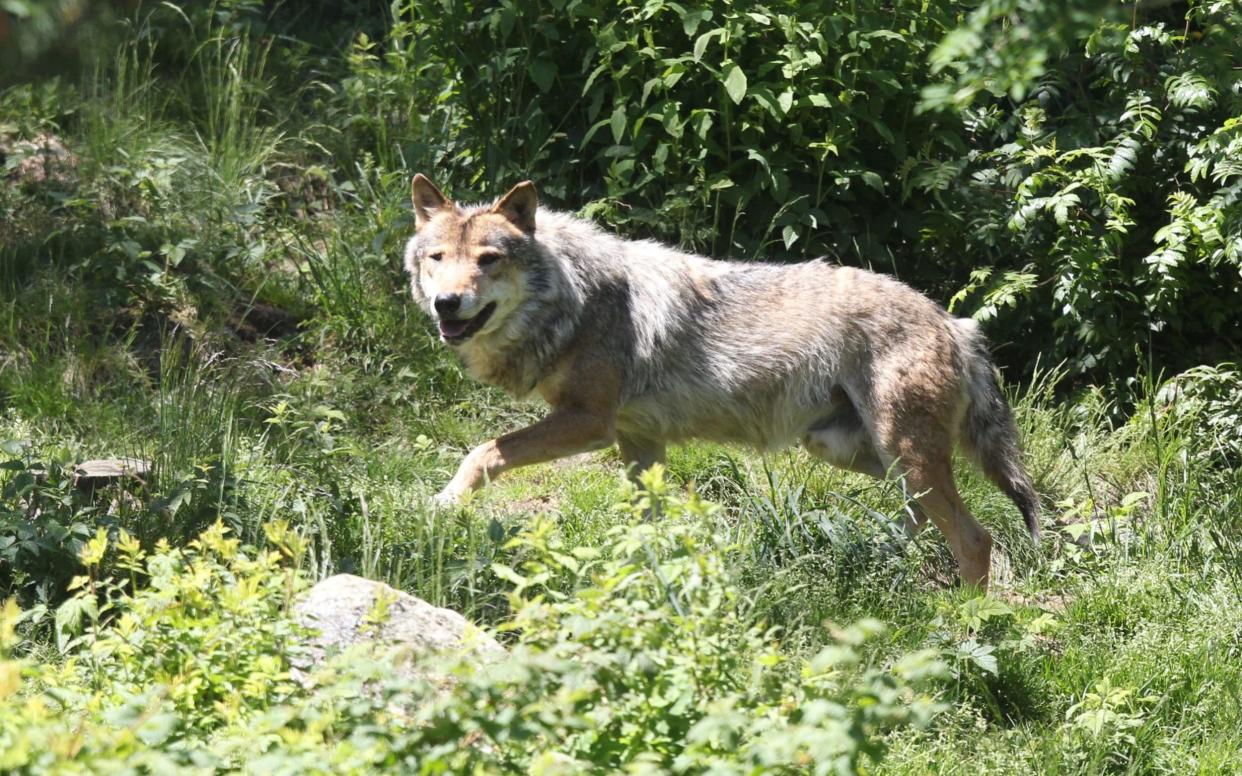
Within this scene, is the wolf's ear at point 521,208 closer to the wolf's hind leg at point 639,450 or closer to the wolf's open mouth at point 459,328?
the wolf's open mouth at point 459,328

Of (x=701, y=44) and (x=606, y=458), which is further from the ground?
(x=701, y=44)

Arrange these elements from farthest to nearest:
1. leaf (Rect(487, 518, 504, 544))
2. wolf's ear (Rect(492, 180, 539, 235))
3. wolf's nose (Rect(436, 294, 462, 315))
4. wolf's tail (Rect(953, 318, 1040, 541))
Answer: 1. wolf's tail (Rect(953, 318, 1040, 541))
2. wolf's ear (Rect(492, 180, 539, 235))
3. wolf's nose (Rect(436, 294, 462, 315))
4. leaf (Rect(487, 518, 504, 544))

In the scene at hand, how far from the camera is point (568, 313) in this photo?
657cm

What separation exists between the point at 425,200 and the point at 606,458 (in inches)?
70.1

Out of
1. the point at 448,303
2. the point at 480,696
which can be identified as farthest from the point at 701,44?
the point at 480,696

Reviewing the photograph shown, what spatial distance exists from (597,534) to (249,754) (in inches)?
128

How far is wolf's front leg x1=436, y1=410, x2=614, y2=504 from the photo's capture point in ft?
19.9

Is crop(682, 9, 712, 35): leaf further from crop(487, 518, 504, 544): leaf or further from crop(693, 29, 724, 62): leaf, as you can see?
crop(487, 518, 504, 544): leaf

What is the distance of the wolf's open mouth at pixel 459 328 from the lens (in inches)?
247

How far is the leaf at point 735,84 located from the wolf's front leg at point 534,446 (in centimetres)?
196

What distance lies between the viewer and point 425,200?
22.3ft

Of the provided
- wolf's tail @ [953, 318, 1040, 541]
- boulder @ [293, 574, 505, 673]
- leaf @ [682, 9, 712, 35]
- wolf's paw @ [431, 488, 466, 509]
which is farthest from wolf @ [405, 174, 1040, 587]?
boulder @ [293, 574, 505, 673]

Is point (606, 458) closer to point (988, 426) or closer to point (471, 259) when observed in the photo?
point (471, 259)

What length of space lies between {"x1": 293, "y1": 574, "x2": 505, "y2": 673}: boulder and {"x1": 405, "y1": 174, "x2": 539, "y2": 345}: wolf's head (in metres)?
1.98
